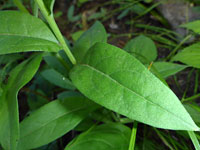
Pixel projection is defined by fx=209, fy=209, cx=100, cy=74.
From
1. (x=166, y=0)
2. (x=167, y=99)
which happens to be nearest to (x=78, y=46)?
(x=167, y=99)

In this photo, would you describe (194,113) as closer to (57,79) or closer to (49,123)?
(49,123)

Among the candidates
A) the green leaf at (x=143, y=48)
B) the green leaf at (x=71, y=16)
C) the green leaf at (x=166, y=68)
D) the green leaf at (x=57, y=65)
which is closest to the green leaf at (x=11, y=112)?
the green leaf at (x=57, y=65)

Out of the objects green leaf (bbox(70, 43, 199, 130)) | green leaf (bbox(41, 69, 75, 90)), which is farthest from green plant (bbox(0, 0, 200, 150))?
green leaf (bbox(41, 69, 75, 90))

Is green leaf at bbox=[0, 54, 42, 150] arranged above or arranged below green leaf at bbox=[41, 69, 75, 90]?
above

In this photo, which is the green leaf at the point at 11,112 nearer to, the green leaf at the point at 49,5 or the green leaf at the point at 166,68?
the green leaf at the point at 49,5

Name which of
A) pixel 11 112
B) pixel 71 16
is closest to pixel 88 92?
pixel 11 112

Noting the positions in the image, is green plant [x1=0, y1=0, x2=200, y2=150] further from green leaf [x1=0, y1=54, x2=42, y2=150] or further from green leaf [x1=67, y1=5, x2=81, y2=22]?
green leaf [x1=67, y1=5, x2=81, y2=22]
